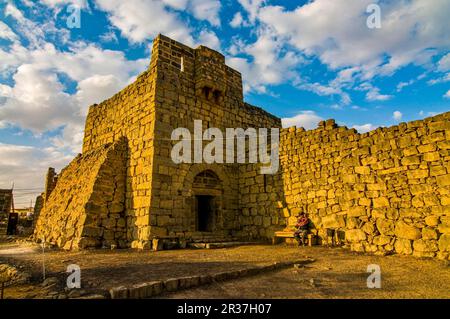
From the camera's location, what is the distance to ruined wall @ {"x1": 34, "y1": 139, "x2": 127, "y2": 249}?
8.70 meters

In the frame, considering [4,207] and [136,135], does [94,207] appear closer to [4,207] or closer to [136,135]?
[136,135]

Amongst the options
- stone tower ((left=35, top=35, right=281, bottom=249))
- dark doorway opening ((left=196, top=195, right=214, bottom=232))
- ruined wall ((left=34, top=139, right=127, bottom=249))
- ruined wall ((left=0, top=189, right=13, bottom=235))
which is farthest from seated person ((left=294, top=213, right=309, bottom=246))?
ruined wall ((left=0, top=189, right=13, bottom=235))

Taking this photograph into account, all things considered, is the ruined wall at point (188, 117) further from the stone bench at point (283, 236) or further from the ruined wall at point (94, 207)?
the stone bench at point (283, 236)

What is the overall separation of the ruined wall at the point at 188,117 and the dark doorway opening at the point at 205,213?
0.31 metres

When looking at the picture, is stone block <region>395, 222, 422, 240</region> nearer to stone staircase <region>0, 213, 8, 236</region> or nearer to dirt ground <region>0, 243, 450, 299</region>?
dirt ground <region>0, 243, 450, 299</region>

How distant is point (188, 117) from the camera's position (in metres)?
10.6

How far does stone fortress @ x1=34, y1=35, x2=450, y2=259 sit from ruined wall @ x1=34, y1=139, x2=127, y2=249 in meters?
0.04

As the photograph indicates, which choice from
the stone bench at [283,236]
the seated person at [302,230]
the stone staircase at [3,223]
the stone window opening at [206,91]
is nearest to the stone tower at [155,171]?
the stone window opening at [206,91]

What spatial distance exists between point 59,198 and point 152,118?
5973 millimetres

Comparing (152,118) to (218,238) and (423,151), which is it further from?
(423,151)

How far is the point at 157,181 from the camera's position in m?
9.17

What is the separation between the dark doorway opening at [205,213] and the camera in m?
11.0

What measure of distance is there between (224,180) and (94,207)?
15.7 ft
